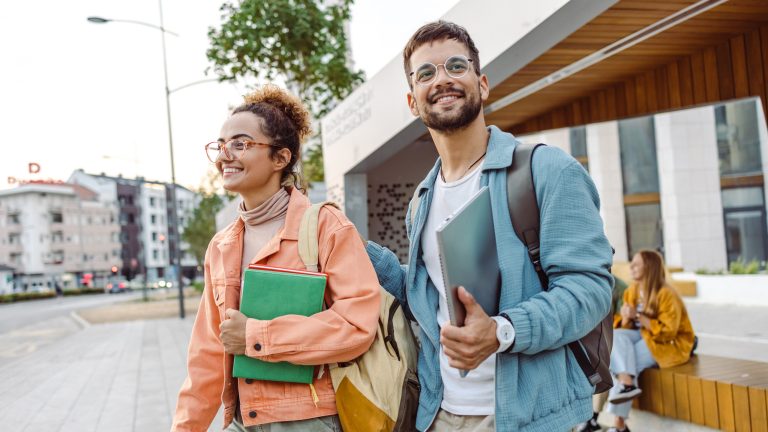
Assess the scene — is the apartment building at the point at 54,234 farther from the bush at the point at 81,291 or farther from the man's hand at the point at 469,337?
the man's hand at the point at 469,337

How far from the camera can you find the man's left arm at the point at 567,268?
1.68 metres

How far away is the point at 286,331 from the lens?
2045 mm

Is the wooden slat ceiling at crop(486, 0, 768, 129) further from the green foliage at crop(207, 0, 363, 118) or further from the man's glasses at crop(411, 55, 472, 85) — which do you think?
the green foliage at crop(207, 0, 363, 118)

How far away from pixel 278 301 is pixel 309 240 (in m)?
0.24

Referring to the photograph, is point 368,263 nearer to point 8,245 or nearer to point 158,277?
point 8,245

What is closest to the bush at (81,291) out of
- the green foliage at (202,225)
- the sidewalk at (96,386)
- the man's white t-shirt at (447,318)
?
the green foliage at (202,225)

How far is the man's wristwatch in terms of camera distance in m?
1.65

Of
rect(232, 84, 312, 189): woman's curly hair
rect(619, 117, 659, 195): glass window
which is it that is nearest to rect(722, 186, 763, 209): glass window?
rect(619, 117, 659, 195): glass window

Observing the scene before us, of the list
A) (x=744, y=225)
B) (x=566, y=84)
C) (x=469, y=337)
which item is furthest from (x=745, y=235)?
(x=469, y=337)

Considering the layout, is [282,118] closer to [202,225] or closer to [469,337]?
[469,337]

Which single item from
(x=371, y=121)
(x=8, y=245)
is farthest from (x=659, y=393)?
(x=8, y=245)

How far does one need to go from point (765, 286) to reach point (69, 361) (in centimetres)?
1589

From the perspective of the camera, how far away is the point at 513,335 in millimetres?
1660

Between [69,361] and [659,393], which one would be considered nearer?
[659,393]
